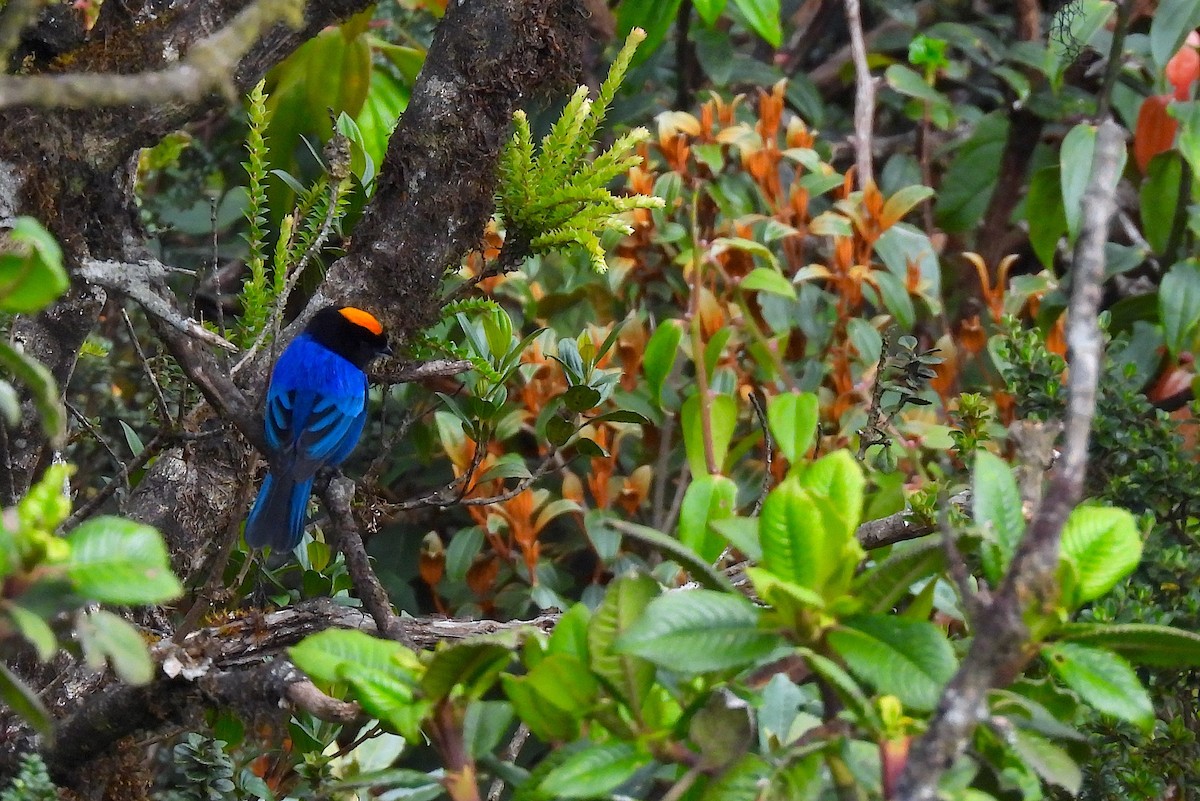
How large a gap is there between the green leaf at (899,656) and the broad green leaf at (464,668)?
0.30m

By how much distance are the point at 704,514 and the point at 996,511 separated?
431mm

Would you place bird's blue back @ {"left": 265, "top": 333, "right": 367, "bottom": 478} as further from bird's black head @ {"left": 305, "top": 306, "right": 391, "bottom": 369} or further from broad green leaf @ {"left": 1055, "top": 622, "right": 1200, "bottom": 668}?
broad green leaf @ {"left": 1055, "top": 622, "right": 1200, "bottom": 668}

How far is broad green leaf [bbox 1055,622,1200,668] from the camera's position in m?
1.11

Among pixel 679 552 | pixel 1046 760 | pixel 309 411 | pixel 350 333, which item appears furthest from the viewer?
pixel 309 411

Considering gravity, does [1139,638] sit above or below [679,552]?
below

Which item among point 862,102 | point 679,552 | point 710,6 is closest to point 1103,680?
point 679,552

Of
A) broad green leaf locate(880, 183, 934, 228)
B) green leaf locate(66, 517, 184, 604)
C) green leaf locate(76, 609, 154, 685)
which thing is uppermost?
green leaf locate(66, 517, 184, 604)

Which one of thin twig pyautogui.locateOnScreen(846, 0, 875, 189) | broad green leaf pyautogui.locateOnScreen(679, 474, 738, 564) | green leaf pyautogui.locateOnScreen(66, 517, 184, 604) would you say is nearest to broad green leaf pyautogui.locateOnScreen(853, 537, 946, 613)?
broad green leaf pyautogui.locateOnScreen(679, 474, 738, 564)

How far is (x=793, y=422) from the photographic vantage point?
203cm

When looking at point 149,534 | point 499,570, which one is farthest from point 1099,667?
point 499,570

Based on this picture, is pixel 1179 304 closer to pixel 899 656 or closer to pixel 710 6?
pixel 710 6

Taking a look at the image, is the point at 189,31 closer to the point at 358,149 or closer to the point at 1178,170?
the point at 358,149

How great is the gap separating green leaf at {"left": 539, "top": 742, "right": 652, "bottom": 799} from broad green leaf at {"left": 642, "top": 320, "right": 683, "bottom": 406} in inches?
56.9

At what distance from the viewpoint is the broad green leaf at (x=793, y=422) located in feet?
6.53
